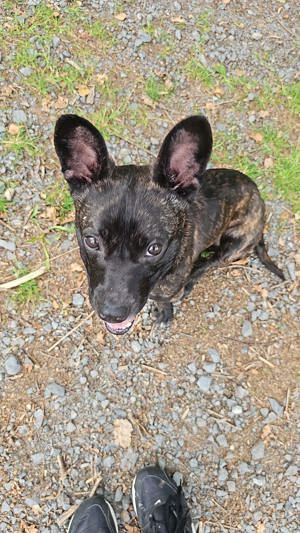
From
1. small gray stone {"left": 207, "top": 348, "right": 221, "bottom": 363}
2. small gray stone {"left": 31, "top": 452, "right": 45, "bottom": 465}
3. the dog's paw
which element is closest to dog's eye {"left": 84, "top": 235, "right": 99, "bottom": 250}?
the dog's paw

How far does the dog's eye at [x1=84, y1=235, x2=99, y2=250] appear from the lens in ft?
11.4

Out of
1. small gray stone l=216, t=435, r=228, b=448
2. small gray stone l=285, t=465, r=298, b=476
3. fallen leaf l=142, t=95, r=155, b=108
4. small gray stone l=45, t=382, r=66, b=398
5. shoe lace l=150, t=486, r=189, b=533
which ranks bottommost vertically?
shoe lace l=150, t=486, r=189, b=533

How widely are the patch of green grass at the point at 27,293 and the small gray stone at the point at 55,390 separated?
785mm

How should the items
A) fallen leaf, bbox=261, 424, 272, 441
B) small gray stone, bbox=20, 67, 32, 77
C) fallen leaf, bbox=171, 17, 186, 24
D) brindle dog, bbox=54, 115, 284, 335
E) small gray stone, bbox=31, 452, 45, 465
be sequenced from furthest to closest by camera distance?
fallen leaf, bbox=171, 17, 186, 24 → small gray stone, bbox=20, 67, 32, 77 → fallen leaf, bbox=261, 424, 272, 441 → small gray stone, bbox=31, 452, 45, 465 → brindle dog, bbox=54, 115, 284, 335

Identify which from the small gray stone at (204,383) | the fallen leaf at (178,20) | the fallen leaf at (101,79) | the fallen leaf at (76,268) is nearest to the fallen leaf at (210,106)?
the fallen leaf at (178,20)

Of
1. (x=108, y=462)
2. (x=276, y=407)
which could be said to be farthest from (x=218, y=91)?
(x=108, y=462)

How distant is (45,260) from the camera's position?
16.9 feet

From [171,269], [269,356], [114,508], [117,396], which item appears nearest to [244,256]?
[269,356]

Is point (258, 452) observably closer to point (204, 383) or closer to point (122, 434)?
point (204, 383)

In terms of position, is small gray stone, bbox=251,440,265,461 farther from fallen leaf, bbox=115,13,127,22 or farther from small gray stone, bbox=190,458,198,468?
fallen leaf, bbox=115,13,127,22

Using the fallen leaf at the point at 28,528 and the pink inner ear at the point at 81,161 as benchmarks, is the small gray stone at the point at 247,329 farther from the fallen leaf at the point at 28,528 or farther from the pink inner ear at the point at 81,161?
the fallen leaf at the point at 28,528

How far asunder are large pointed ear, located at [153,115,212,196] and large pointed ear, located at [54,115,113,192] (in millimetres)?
366

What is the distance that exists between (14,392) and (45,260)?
1232mm

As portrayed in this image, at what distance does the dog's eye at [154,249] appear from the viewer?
3471mm
